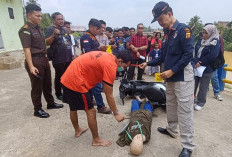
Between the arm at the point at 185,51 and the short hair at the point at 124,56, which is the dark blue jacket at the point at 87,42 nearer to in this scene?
the short hair at the point at 124,56

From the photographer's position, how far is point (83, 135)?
2.88 meters

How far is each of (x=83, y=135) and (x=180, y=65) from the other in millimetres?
1942

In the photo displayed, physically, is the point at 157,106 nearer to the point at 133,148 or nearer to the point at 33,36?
the point at 133,148

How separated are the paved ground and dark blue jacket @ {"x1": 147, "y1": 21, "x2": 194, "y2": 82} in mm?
1191

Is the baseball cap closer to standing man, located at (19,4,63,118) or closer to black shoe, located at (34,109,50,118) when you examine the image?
standing man, located at (19,4,63,118)

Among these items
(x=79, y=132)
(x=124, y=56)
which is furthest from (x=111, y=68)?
(x=79, y=132)

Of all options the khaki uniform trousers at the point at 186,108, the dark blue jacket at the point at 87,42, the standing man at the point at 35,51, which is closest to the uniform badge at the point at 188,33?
the khaki uniform trousers at the point at 186,108

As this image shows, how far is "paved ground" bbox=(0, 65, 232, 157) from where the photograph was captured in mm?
2477

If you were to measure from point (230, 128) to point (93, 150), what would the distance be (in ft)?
8.54

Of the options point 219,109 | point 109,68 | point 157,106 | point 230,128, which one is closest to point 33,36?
point 109,68

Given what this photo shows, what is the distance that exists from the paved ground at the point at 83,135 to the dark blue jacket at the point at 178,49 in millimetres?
1191

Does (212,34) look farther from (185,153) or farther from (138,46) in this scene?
(185,153)

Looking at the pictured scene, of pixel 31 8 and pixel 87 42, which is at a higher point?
pixel 31 8

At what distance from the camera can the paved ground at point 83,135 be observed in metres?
2.48
